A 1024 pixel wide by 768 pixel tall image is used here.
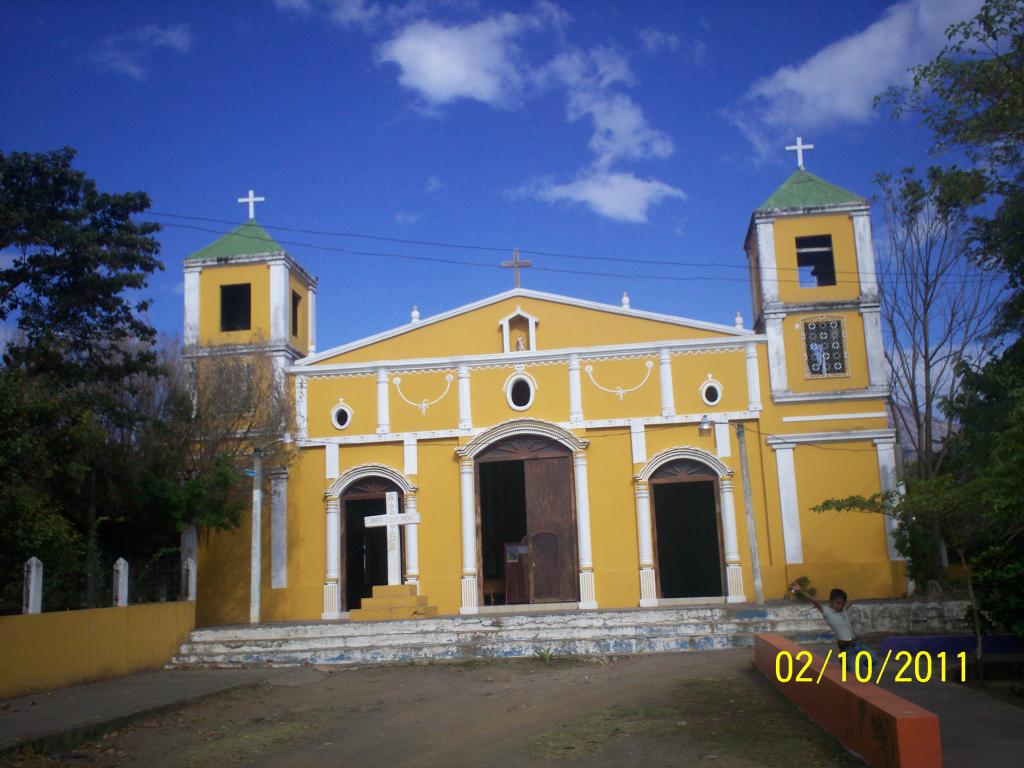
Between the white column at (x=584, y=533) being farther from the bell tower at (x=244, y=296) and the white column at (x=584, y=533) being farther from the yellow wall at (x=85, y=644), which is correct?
the yellow wall at (x=85, y=644)

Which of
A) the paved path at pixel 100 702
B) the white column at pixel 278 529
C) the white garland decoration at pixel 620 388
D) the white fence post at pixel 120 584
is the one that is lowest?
the paved path at pixel 100 702

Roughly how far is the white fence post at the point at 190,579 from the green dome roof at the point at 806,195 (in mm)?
13104

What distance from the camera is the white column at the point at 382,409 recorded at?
1998 centimetres

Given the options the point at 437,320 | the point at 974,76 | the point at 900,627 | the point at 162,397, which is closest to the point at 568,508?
the point at 437,320

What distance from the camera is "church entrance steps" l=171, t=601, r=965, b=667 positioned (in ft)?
47.5

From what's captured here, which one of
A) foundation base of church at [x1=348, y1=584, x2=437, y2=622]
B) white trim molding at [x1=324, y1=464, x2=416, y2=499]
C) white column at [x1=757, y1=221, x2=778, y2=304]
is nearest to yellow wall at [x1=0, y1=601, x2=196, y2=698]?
foundation base of church at [x1=348, y1=584, x2=437, y2=622]

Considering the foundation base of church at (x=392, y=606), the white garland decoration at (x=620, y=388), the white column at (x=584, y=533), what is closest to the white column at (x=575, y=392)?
the white garland decoration at (x=620, y=388)

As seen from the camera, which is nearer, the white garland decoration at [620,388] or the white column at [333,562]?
the white column at [333,562]

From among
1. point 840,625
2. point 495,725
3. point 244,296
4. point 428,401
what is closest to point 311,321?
point 244,296

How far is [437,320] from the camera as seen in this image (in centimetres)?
2045

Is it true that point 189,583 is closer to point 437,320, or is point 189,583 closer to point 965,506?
point 437,320

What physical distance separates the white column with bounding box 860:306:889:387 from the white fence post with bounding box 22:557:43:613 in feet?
49.4
